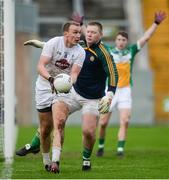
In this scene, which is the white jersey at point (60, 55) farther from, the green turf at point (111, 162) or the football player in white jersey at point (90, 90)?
the green turf at point (111, 162)

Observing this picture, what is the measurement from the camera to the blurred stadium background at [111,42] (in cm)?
2947

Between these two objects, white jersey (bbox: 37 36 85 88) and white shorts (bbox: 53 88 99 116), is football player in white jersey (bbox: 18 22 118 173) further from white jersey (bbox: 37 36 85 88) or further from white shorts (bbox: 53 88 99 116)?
white jersey (bbox: 37 36 85 88)

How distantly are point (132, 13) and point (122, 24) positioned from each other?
540mm

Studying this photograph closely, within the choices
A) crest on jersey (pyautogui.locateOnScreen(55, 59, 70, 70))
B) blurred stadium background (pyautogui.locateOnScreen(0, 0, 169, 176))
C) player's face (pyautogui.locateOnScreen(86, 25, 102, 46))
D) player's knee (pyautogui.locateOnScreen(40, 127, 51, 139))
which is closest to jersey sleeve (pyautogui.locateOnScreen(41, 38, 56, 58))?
crest on jersey (pyautogui.locateOnScreen(55, 59, 70, 70))

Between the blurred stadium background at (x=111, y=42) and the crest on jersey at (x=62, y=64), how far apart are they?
50.3 feet

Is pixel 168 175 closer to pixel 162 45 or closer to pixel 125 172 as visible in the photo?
pixel 125 172

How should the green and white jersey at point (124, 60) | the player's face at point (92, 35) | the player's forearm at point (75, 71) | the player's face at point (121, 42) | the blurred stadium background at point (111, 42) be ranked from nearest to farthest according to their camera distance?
1. the player's forearm at point (75, 71)
2. the player's face at point (92, 35)
3. the player's face at point (121, 42)
4. the green and white jersey at point (124, 60)
5. the blurred stadium background at point (111, 42)

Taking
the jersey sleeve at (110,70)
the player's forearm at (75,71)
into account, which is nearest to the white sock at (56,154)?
the player's forearm at (75,71)

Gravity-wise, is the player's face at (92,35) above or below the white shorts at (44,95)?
above

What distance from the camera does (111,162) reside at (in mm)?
14445

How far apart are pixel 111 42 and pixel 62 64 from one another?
19.8 meters

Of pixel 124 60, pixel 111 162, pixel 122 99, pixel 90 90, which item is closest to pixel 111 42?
pixel 124 60

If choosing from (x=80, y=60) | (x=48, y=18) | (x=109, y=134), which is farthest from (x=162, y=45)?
(x=80, y=60)

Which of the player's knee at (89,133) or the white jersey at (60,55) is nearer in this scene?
the white jersey at (60,55)
